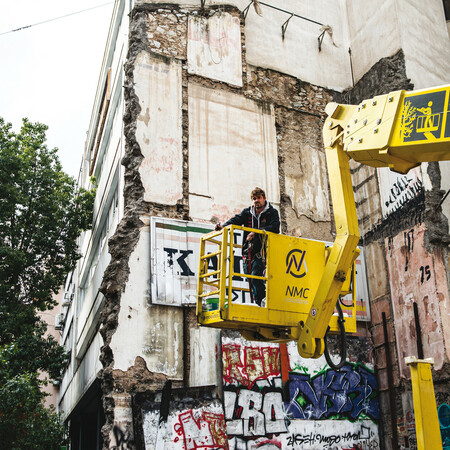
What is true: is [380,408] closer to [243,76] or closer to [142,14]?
[243,76]

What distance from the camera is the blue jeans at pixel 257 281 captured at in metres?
7.24

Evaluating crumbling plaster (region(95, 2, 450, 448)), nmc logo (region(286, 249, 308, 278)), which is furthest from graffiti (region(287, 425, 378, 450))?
nmc logo (region(286, 249, 308, 278))

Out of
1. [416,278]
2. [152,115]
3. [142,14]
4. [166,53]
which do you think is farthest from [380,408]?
[142,14]

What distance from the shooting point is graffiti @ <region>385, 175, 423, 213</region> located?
1210cm

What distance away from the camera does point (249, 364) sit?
10.9 meters

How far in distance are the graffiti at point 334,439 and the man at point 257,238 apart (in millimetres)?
4687

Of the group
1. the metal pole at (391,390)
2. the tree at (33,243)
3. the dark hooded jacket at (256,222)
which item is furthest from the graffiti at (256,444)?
the tree at (33,243)

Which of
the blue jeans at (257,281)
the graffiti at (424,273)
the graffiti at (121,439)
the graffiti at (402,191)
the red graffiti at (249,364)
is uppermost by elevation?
the graffiti at (402,191)

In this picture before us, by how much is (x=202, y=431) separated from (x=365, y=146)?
19.7 feet

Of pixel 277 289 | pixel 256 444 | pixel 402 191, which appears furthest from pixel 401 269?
pixel 277 289

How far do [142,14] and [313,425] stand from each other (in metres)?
9.45

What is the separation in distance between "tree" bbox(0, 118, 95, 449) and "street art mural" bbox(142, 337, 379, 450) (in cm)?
609

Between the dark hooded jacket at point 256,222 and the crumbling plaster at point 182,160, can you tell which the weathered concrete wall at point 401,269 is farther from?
the dark hooded jacket at point 256,222

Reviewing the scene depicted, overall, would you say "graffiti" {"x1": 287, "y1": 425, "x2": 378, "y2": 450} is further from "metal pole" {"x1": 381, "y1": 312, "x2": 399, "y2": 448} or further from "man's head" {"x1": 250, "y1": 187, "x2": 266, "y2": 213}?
"man's head" {"x1": 250, "y1": 187, "x2": 266, "y2": 213}
